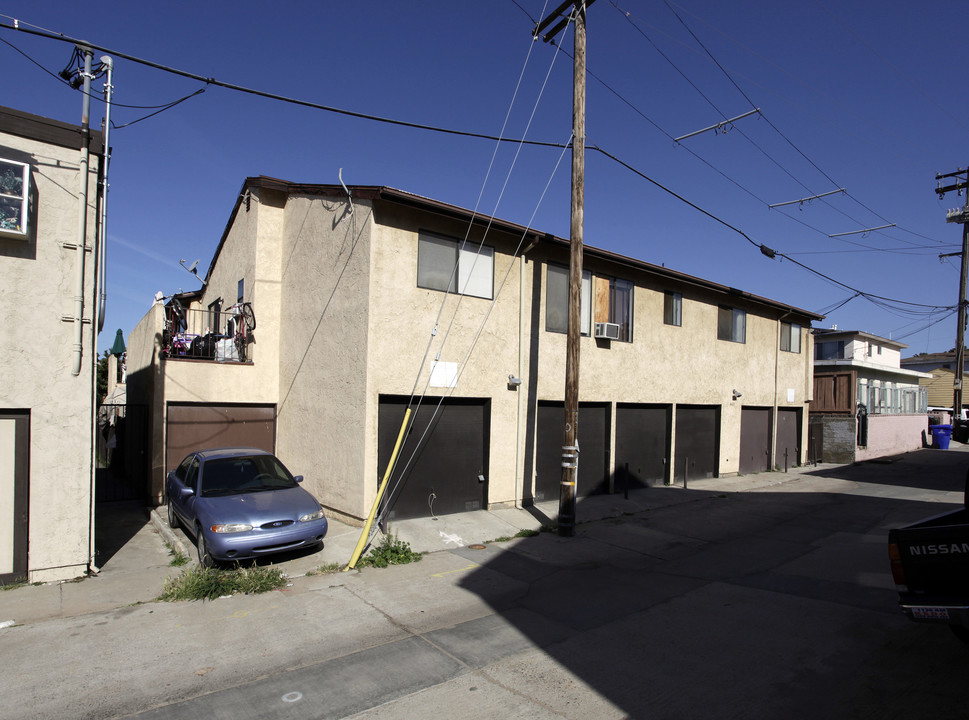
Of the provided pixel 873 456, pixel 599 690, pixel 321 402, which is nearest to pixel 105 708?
pixel 599 690

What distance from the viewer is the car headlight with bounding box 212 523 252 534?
775 centimetres

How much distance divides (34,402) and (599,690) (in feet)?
23.8

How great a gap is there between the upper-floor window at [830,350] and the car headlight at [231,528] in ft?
104

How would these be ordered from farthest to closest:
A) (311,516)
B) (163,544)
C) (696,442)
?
(696,442)
(163,544)
(311,516)

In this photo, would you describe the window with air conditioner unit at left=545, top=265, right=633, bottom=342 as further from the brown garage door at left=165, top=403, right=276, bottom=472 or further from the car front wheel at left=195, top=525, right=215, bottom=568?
the car front wheel at left=195, top=525, right=215, bottom=568

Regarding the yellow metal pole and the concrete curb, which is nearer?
the yellow metal pole

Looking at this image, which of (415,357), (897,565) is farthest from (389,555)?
(897,565)

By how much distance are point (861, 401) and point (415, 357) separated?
24827mm

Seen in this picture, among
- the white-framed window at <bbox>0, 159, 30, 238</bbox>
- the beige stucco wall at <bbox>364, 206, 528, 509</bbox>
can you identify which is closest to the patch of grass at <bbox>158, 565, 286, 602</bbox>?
the beige stucco wall at <bbox>364, 206, 528, 509</bbox>

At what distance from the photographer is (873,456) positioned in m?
24.6

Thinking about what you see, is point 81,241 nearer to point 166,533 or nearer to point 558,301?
point 166,533

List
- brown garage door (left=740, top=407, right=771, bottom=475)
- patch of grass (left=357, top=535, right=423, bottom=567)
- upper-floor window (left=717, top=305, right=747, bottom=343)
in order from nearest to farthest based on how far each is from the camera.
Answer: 1. patch of grass (left=357, top=535, right=423, bottom=567)
2. upper-floor window (left=717, top=305, right=747, bottom=343)
3. brown garage door (left=740, top=407, right=771, bottom=475)

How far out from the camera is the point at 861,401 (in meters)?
26.8

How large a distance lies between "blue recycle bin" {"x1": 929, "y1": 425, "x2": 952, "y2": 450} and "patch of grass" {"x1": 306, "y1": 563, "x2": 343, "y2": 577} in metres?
33.2
